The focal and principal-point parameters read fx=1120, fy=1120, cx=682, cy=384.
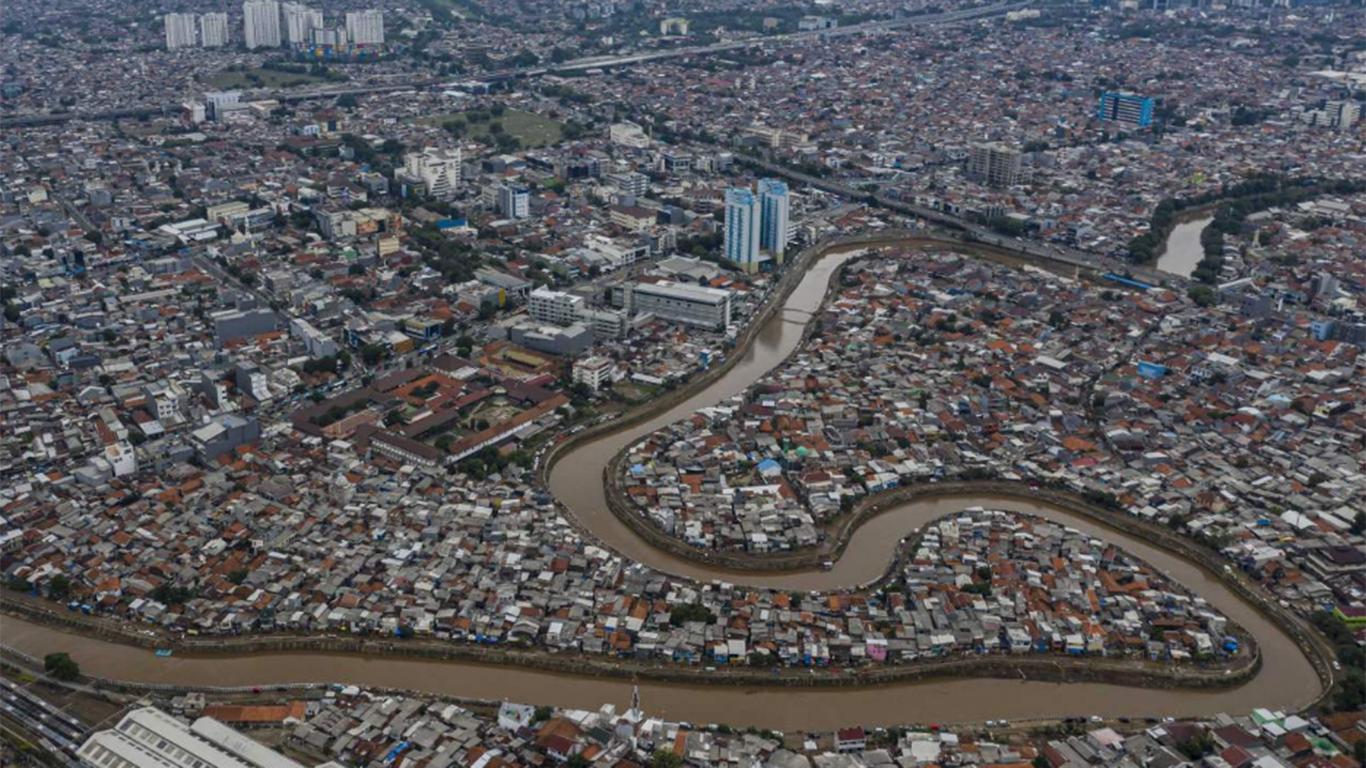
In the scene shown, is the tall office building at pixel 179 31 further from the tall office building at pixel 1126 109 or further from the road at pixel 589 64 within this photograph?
the tall office building at pixel 1126 109

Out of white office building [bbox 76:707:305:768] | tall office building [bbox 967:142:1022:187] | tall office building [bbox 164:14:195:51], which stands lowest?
white office building [bbox 76:707:305:768]

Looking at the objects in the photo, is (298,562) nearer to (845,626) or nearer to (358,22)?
(845,626)

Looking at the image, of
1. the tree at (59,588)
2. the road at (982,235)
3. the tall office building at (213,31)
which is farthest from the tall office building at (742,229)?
the tall office building at (213,31)

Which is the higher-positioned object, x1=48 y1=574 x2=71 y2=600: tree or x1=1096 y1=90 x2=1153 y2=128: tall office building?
x1=1096 y1=90 x2=1153 y2=128: tall office building

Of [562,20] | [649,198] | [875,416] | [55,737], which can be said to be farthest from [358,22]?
[55,737]

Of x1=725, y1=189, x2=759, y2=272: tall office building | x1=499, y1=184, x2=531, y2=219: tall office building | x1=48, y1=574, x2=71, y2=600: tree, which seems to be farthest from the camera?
x1=499, y1=184, x2=531, y2=219: tall office building

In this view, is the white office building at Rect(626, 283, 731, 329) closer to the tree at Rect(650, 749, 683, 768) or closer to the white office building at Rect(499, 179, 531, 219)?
the white office building at Rect(499, 179, 531, 219)

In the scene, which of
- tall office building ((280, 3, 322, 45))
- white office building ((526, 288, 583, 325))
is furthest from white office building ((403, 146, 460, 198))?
tall office building ((280, 3, 322, 45))
